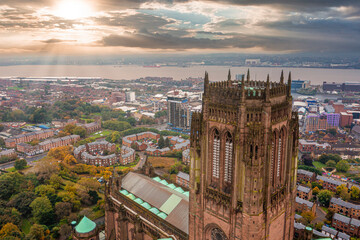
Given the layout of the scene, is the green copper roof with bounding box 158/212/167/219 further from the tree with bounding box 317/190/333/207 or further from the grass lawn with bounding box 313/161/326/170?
the grass lawn with bounding box 313/161/326/170

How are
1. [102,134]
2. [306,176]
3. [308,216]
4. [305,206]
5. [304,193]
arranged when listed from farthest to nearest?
[102,134] → [306,176] → [304,193] → [305,206] → [308,216]

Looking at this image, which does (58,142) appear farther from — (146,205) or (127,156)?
(146,205)

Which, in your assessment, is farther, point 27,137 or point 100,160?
point 27,137

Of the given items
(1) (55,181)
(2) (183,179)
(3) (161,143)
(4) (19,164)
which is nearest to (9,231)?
(1) (55,181)

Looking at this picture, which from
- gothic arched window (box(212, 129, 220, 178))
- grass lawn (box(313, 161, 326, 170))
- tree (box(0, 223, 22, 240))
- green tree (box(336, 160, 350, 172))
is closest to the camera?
gothic arched window (box(212, 129, 220, 178))

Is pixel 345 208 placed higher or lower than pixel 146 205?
lower

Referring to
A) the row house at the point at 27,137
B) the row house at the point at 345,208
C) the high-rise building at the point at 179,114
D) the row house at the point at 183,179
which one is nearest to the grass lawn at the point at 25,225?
the row house at the point at 183,179

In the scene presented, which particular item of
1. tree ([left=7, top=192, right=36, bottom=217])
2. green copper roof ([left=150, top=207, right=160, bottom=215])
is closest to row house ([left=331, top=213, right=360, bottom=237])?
green copper roof ([left=150, top=207, right=160, bottom=215])

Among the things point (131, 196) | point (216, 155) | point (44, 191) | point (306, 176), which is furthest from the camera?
point (306, 176)
